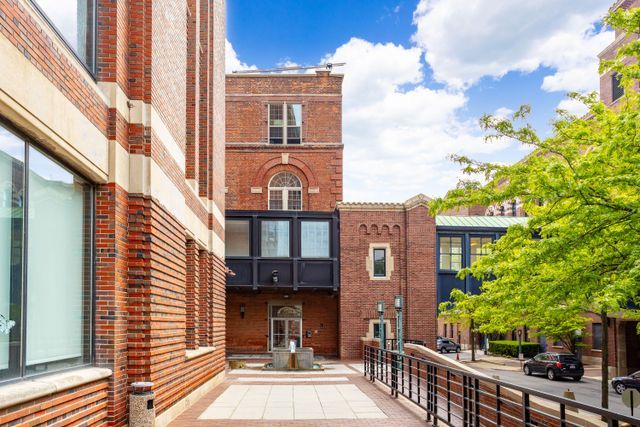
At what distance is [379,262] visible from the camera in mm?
33188

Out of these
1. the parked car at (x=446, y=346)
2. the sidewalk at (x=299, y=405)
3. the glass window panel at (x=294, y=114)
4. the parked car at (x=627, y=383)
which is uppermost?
the glass window panel at (x=294, y=114)

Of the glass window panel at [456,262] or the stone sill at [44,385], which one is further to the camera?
the glass window panel at [456,262]

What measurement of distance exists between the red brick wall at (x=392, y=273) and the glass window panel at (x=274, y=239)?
2.74 meters

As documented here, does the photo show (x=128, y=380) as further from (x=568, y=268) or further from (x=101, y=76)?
(x=568, y=268)

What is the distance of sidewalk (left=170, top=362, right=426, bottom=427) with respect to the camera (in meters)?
11.7

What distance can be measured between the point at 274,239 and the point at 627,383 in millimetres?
16146

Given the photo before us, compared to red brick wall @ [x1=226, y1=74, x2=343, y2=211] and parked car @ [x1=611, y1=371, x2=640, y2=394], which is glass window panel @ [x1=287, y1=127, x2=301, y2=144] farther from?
parked car @ [x1=611, y1=371, x2=640, y2=394]

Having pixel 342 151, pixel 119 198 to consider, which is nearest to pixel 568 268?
pixel 119 198

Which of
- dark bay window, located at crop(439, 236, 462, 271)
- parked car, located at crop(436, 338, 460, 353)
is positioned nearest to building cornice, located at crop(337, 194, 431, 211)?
dark bay window, located at crop(439, 236, 462, 271)

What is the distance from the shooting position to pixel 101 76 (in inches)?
347

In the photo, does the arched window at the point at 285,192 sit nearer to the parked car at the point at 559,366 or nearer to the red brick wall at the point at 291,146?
the red brick wall at the point at 291,146

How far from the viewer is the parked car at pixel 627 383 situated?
25.0m

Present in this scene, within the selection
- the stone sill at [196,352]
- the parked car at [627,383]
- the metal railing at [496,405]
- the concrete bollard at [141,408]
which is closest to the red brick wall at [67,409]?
the concrete bollard at [141,408]

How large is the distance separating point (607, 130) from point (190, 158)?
8.44 meters
